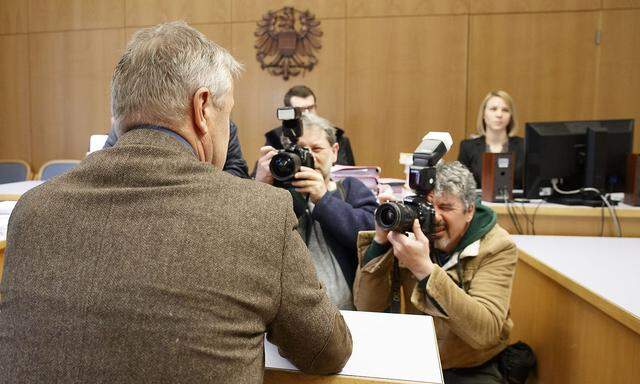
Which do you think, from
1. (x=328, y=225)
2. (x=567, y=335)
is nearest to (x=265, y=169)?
(x=328, y=225)

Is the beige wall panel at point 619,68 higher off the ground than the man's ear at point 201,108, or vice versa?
the beige wall panel at point 619,68

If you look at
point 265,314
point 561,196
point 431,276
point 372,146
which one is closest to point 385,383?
point 265,314

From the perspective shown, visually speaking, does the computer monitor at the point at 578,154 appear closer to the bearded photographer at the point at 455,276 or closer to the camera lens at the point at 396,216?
the bearded photographer at the point at 455,276

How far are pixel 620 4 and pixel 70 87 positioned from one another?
5139mm

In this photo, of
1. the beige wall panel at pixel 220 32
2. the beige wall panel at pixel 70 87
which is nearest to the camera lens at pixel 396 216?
the beige wall panel at pixel 220 32

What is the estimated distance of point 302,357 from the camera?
35.7 inches

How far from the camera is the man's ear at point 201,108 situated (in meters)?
0.88

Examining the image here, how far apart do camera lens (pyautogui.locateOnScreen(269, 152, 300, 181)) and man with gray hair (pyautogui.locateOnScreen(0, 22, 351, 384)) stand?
0.81m

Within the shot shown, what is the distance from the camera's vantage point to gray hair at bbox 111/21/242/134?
0.87 metres

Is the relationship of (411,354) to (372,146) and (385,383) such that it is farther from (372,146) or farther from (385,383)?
(372,146)

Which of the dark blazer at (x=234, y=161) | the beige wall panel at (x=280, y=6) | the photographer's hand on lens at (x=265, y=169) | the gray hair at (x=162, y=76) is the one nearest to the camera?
the gray hair at (x=162, y=76)

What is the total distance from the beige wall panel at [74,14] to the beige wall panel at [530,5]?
3383 mm

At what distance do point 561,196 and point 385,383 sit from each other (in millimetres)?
2360

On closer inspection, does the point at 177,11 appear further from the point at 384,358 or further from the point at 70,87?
the point at 384,358
